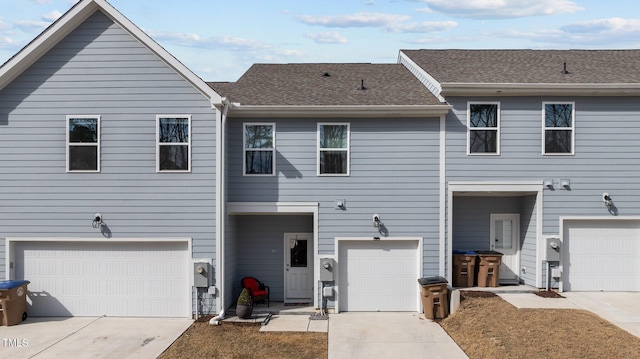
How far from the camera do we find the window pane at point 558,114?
44.6ft

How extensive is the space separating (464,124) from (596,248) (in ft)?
17.1

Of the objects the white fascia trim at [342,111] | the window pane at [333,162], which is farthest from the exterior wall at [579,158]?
the window pane at [333,162]

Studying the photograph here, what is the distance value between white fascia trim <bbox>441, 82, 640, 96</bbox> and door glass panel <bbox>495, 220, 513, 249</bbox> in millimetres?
3923

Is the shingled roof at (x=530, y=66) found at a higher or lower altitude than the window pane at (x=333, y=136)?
higher

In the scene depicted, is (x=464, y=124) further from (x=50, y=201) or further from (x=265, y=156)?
(x=50, y=201)

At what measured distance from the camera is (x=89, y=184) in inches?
496

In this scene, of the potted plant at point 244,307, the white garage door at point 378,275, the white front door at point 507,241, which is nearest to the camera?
the potted plant at point 244,307

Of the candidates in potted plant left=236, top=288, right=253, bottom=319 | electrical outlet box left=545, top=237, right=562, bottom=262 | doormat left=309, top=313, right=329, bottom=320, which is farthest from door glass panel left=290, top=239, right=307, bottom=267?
electrical outlet box left=545, top=237, right=562, bottom=262

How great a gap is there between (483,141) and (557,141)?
2.10 m

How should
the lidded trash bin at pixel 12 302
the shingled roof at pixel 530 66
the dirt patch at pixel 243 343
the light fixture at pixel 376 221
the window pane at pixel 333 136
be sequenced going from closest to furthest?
the dirt patch at pixel 243 343 → the lidded trash bin at pixel 12 302 → the light fixture at pixel 376 221 → the window pane at pixel 333 136 → the shingled roof at pixel 530 66

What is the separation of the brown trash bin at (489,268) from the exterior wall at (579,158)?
1197 millimetres

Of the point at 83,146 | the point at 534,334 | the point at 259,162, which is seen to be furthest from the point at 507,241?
the point at 83,146

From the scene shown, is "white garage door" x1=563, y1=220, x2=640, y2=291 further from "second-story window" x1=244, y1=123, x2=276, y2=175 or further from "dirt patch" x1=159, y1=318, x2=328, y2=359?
"second-story window" x1=244, y1=123, x2=276, y2=175

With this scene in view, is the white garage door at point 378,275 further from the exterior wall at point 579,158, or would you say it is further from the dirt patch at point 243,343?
the exterior wall at point 579,158
